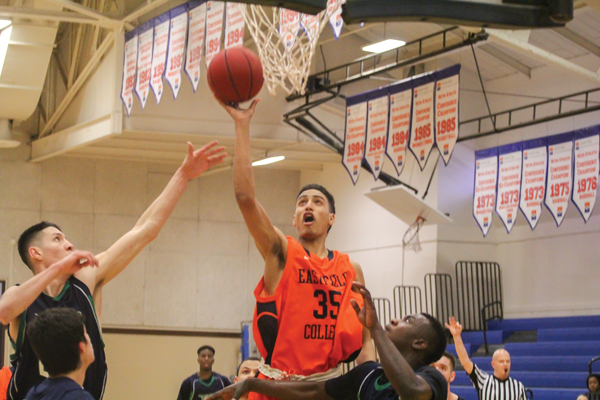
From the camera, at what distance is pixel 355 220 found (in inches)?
692

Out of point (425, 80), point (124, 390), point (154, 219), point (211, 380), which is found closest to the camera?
point (154, 219)

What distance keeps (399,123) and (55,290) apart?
9.47m

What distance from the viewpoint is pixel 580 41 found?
14.2m

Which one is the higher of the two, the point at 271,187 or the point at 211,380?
the point at 271,187

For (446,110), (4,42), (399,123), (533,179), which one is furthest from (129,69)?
(533,179)

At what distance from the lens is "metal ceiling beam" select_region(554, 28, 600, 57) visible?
14.1m

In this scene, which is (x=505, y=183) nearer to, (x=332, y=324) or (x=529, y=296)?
(x=529, y=296)

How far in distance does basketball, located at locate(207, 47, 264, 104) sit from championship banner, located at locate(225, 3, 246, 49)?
20.8 feet

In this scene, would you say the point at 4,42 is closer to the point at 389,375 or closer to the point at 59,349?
the point at 59,349

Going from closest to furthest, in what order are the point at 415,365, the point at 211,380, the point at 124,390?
the point at 415,365
the point at 211,380
the point at 124,390

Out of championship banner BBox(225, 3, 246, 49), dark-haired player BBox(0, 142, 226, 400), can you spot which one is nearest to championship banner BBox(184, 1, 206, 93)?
championship banner BBox(225, 3, 246, 49)

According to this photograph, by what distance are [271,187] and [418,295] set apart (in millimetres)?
4755

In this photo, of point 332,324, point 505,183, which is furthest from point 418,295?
point 332,324

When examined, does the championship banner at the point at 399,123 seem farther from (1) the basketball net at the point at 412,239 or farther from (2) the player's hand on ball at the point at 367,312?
(2) the player's hand on ball at the point at 367,312
